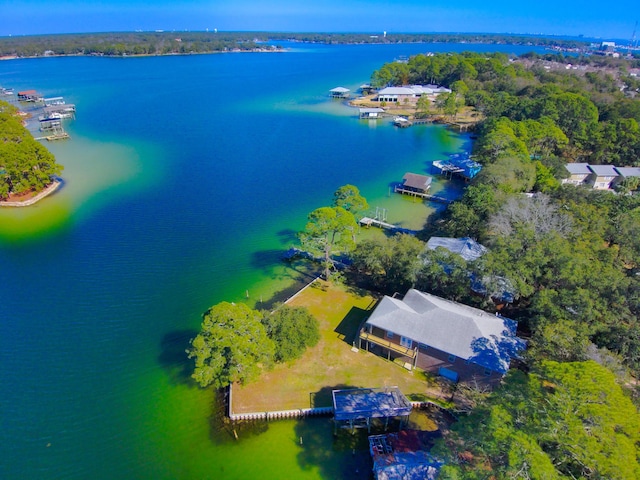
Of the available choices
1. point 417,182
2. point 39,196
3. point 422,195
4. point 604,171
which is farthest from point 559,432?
point 39,196

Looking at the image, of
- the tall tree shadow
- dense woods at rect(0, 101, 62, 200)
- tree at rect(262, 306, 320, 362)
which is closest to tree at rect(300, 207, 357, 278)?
tree at rect(262, 306, 320, 362)

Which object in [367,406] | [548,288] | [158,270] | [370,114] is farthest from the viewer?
[370,114]

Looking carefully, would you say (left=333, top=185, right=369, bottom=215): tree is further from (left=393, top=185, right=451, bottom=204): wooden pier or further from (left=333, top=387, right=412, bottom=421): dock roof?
(left=333, top=387, right=412, bottom=421): dock roof

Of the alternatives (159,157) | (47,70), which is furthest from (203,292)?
A: (47,70)

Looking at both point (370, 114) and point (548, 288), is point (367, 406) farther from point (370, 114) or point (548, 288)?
point (370, 114)

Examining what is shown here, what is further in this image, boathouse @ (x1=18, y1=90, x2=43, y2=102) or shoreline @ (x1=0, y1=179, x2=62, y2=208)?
boathouse @ (x1=18, y1=90, x2=43, y2=102)

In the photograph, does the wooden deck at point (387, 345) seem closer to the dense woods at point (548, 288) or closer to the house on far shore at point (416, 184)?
the dense woods at point (548, 288)

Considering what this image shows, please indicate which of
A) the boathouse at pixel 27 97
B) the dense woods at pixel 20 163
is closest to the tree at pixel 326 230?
the dense woods at pixel 20 163
